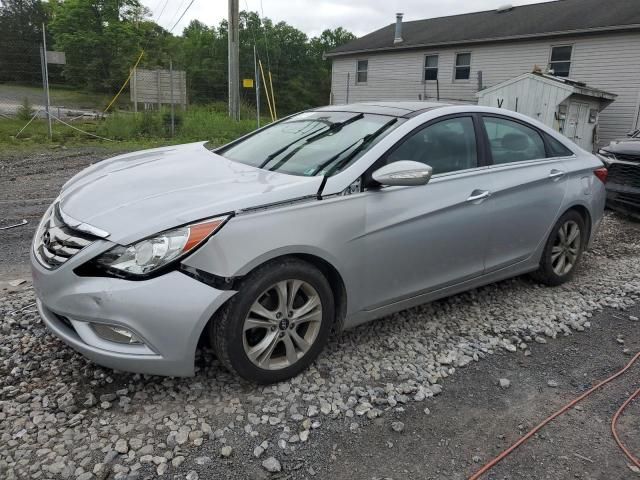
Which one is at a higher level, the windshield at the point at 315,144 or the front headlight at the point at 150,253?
the windshield at the point at 315,144

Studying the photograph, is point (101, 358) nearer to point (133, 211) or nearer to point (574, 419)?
point (133, 211)

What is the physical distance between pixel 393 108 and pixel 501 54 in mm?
19491

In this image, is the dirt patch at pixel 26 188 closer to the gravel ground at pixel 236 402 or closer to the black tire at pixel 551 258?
the gravel ground at pixel 236 402

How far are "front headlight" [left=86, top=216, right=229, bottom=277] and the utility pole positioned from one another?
13.9 m

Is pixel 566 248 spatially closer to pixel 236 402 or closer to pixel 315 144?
pixel 315 144

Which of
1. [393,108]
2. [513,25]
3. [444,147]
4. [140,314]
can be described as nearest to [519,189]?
[444,147]

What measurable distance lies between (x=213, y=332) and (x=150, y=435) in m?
0.55

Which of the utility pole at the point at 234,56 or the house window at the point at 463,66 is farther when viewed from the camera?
the house window at the point at 463,66

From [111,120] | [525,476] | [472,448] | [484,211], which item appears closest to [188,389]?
[472,448]

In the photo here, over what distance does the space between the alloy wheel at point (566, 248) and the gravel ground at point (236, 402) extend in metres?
0.69

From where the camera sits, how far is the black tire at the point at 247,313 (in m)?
2.57

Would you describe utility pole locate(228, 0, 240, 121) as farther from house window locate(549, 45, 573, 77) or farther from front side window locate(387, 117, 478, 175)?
front side window locate(387, 117, 478, 175)

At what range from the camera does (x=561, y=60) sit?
19.1 meters

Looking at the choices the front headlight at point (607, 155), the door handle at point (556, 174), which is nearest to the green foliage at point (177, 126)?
the front headlight at point (607, 155)
